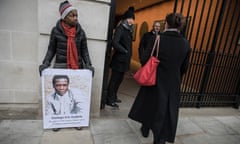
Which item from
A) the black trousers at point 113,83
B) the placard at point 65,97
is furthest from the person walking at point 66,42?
the black trousers at point 113,83

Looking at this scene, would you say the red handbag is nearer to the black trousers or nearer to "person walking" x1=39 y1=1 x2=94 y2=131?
"person walking" x1=39 y1=1 x2=94 y2=131

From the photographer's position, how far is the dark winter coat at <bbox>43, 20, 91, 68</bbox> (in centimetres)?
212

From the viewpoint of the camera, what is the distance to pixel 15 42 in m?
2.46

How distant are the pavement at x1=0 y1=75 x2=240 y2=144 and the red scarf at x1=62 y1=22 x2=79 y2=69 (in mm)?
978

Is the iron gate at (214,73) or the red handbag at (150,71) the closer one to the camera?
the red handbag at (150,71)

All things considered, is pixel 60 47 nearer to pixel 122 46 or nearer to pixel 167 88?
pixel 122 46

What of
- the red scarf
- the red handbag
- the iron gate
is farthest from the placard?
the iron gate

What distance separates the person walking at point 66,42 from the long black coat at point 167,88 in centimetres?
95

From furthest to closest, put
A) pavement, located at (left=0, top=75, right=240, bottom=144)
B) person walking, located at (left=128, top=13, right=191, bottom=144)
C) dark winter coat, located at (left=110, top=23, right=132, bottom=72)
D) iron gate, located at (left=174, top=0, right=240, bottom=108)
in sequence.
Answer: iron gate, located at (left=174, top=0, right=240, bottom=108)
dark winter coat, located at (left=110, top=23, right=132, bottom=72)
pavement, located at (left=0, top=75, right=240, bottom=144)
person walking, located at (left=128, top=13, right=191, bottom=144)

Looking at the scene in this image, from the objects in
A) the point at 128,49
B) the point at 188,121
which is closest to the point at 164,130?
the point at 188,121

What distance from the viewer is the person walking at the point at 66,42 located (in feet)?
6.64

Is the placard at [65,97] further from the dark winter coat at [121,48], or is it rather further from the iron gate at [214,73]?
the iron gate at [214,73]

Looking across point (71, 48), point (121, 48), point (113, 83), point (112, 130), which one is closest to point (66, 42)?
point (71, 48)

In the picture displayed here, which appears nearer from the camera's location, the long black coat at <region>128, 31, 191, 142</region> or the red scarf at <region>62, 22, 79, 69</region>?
the long black coat at <region>128, 31, 191, 142</region>
